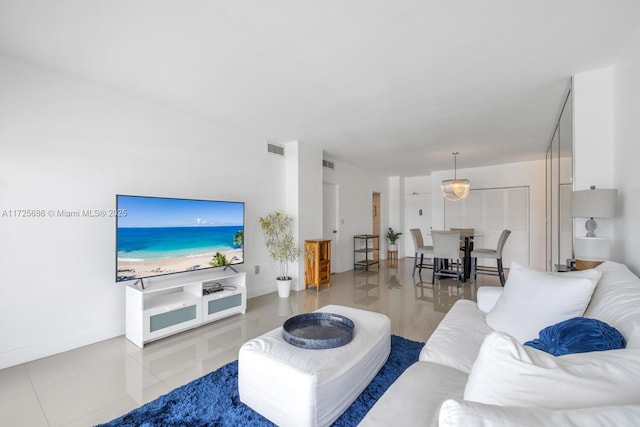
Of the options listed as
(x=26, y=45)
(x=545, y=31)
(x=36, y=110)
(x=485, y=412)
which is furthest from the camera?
(x=36, y=110)

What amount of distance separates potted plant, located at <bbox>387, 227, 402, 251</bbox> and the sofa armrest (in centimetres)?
559

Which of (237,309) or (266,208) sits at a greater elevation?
(266,208)

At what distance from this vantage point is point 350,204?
657 centimetres

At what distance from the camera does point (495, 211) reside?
263 inches

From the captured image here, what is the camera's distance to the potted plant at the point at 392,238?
789 centimetres

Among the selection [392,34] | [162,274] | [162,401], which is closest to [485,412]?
[162,401]

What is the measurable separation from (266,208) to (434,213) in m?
4.94

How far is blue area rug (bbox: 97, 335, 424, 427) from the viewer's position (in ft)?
5.27

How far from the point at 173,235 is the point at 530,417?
3.16 metres

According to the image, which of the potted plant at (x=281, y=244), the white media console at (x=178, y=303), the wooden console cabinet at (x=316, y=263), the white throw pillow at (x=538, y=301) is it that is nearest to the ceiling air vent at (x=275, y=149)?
the potted plant at (x=281, y=244)

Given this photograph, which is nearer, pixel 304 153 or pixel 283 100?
pixel 283 100

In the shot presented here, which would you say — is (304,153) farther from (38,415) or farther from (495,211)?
(495,211)

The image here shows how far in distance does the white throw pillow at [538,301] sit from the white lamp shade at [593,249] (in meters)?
0.82

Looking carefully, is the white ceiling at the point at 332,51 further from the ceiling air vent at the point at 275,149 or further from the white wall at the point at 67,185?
the ceiling air vent at the point at 275,149
